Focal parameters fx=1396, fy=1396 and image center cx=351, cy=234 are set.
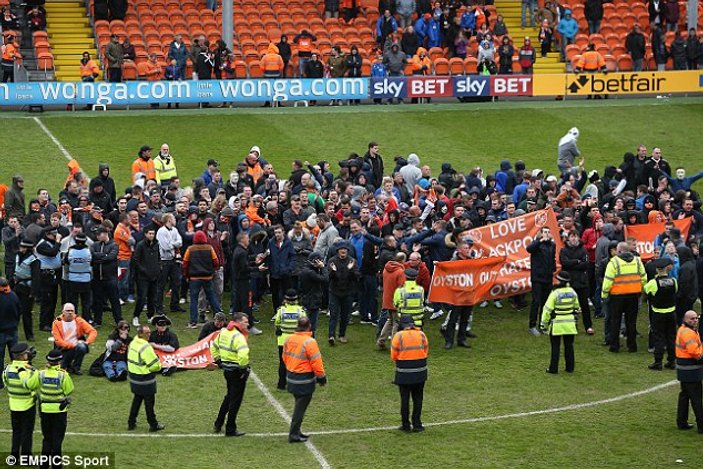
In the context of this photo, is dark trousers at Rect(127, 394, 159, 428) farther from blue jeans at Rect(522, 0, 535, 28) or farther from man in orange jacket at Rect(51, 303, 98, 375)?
blue jeans at Rect(522, 0, 535, 28)

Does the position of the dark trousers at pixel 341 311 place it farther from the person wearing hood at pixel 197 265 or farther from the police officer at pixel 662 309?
the police officer at pixel 662 309

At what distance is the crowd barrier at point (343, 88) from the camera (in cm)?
3709

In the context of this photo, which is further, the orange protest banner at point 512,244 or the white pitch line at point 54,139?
the white pitch line at point 54,139

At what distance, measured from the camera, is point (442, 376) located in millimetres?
20828

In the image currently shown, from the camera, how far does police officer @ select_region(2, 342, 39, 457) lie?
16.9 meters

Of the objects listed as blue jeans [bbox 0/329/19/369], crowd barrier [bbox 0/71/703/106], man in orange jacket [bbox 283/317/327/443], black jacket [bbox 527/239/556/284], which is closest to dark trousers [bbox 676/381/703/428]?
black jacket [bbox 527/239/556/284]

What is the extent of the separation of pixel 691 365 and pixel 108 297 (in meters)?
9.53

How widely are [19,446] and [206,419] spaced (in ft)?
9.02

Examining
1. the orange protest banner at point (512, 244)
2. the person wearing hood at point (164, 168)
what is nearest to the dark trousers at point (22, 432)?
the orange protest banner at point (512, 244)

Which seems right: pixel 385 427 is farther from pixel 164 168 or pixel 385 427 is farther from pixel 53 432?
pixel 164 168

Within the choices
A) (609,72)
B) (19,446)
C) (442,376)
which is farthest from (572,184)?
(609,72)

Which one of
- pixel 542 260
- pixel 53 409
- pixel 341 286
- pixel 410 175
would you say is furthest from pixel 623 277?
pixel 53 409

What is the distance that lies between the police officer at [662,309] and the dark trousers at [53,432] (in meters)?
8.85

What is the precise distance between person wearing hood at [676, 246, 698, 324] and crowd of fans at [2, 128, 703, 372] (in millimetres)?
31
